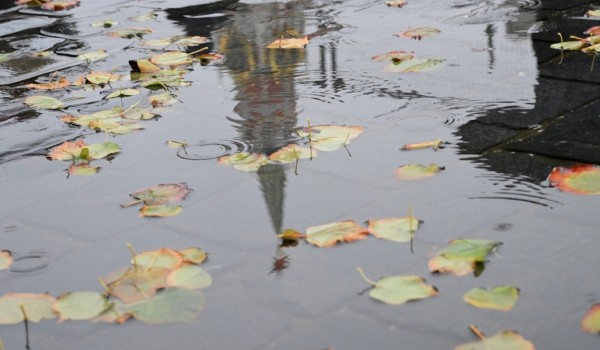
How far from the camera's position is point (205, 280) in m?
2.50

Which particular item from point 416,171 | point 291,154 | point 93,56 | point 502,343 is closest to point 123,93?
point 93,56

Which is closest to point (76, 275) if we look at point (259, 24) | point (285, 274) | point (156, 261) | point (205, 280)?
point (156, 261)

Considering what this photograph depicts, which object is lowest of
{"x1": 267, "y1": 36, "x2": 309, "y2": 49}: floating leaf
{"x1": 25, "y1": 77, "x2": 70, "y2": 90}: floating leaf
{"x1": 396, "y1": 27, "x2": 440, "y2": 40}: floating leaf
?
{"x1": 25, "y1": 77, "x2": 70, "y2": 90}: floating leaf

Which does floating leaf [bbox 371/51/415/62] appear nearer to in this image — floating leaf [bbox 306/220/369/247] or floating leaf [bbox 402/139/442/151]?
floating leaf [bbox 402/139/442/151]

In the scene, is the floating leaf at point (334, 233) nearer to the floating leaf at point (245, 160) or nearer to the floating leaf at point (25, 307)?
the floating leaf at point (245, 160)

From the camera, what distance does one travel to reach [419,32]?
195 inches

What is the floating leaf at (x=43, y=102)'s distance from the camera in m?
4.28

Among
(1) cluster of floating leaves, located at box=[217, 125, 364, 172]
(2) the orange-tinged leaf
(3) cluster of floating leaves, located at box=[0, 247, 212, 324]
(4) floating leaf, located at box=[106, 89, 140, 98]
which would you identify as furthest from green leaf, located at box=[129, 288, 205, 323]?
(4) floating leaf, located at box=[106, 89, 140, 98]

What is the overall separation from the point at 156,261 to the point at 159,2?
4410 mm

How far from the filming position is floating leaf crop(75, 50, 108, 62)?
514 centimetres

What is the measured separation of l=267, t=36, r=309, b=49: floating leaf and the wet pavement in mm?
1355

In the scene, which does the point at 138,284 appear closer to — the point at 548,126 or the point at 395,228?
the point at 395,228

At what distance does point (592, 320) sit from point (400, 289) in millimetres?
489

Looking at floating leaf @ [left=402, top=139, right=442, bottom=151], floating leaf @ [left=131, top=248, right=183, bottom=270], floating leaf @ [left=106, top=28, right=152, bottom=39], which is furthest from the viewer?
floating leaf @ [left=106, top=28, right=152, bottom=39]
